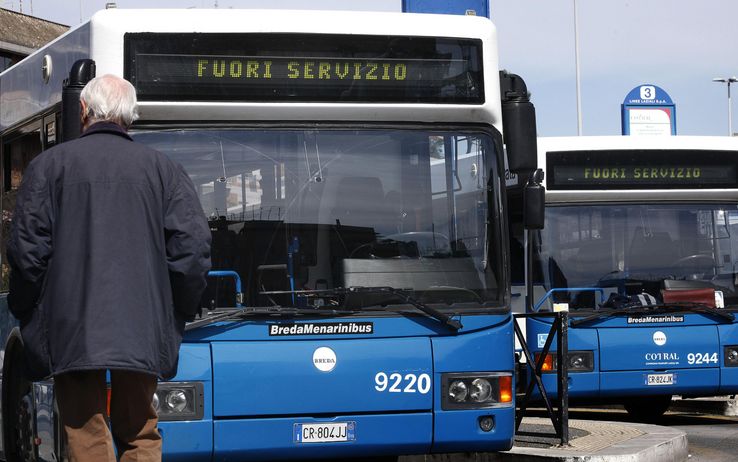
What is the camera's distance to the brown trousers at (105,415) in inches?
208

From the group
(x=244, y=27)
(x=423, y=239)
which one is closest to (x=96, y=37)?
(x=244, y=27)

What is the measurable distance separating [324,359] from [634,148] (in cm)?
658

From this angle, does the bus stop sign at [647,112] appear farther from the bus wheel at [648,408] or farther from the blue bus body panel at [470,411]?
the blue bus body panel at [470,411]

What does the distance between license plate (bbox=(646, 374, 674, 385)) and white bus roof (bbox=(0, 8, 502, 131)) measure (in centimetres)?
546

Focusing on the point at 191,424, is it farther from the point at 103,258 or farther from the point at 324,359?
the point at 103,258

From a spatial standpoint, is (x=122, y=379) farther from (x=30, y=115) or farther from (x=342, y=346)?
(x=30, y=115)

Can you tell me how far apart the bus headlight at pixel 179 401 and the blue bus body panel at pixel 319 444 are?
150mm

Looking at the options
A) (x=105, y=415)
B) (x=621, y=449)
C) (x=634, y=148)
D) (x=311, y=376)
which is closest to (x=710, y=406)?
(x=634, y=148)

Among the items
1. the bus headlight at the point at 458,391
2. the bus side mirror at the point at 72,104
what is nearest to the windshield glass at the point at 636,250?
the bus headlight at the point at 458,391

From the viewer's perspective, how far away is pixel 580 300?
43.1ft

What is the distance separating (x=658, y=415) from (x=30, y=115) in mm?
8576

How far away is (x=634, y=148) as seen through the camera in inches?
530

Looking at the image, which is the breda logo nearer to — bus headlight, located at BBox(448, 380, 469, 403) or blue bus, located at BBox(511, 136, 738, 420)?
bus headlight, located at BBox(448, 380, 469, 403)

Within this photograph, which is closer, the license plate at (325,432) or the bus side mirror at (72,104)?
the bus side mirror at (72,104)
